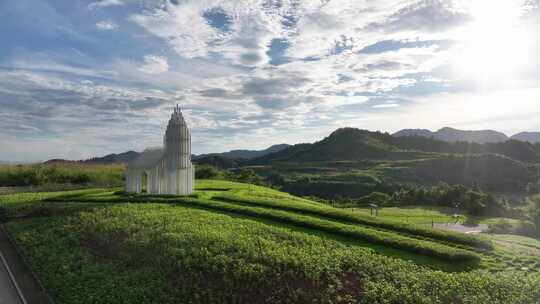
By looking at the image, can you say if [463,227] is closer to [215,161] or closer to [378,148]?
[215,161]

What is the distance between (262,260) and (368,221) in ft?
29.3

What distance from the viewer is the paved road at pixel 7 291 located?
43.9 feet

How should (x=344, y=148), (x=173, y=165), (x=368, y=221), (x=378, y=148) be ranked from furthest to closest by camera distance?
(x=344, y=148), (x=378, y=148), (x=173, y=165), (x=368, y=221)

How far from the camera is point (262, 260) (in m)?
13.9

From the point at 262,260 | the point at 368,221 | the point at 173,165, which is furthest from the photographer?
the point at 173,165

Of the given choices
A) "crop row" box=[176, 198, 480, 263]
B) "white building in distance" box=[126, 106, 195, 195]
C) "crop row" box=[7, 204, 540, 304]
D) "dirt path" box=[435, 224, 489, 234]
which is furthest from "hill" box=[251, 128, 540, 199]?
"crop row" box=[7, 204, 540, 304]

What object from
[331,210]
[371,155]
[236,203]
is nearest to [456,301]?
[331,210]

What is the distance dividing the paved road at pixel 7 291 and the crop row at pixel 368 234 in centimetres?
1147

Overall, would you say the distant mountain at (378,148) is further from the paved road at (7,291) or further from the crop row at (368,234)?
the paved road at (7,291)

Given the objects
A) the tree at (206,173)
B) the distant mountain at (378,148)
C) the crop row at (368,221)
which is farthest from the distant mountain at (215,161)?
the crop row at (368,221)

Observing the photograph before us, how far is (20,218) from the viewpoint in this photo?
23.8m

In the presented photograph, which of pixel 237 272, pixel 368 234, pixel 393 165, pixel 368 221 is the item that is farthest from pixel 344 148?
pixel 237 272

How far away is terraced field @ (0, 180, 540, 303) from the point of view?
40.5 ft

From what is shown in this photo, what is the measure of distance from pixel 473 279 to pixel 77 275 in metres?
14.5
